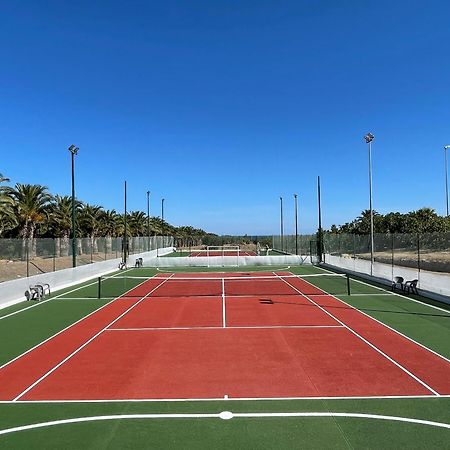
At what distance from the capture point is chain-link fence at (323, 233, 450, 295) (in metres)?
21.8

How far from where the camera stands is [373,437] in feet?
22.5

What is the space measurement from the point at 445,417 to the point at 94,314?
13935 millimetres

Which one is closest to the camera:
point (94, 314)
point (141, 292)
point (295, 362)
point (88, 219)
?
point (295, 362)

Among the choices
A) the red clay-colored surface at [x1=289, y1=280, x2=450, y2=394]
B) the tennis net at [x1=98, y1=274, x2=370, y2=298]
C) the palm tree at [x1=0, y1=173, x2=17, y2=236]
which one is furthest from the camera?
the palm tree at [x1=0, y1=173, x2=17, y2=236]

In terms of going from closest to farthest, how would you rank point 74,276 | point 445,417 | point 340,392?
point 445,417 → point 340,392 → point 74,276

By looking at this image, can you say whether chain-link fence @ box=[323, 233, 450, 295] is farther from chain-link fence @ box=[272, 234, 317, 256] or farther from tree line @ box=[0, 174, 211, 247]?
tree line @ box=[0, 174, 211, 247]

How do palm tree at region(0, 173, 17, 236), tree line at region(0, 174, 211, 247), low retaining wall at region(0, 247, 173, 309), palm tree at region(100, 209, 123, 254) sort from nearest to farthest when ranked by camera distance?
low retaining wall at region(0, 247, 173, 309) → palm tree at region(0, 173, 17, 236) → tree line at region(0, 174, 211, 247) → palm tree at region(100, 209, 123, 254)

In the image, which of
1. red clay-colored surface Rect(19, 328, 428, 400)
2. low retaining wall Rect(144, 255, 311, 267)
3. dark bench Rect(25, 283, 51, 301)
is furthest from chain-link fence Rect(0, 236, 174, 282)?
red clay-colored surface Rect(19, 328, 428, 400)

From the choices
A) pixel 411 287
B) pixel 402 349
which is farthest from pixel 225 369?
pixel 411 287

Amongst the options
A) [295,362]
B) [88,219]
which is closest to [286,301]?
[295,362]

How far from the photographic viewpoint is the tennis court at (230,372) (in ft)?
24.0

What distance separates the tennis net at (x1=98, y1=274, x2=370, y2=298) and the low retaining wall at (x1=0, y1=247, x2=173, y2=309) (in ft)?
6.06

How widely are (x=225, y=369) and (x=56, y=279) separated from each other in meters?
18.9

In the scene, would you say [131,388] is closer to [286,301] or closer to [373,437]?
[373,437]
